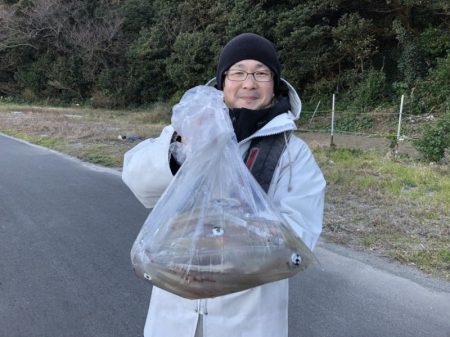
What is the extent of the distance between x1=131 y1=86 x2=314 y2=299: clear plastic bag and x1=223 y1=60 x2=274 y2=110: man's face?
0.79 feet

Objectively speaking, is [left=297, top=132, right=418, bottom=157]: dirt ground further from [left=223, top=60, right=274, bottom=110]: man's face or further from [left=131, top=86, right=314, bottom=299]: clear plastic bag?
[left=131, top=86, right=314, bottom=299]: clear plastic bag

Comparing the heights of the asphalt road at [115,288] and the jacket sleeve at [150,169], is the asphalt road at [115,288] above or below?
below

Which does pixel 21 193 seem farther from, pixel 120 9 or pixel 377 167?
pixel 120 9

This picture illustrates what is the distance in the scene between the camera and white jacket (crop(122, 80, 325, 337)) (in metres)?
1.49

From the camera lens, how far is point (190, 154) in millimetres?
1382

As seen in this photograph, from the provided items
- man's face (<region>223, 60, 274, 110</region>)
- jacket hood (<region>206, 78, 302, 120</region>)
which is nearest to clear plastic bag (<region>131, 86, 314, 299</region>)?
man's face (<region>223, 60, 274, 110</region>)

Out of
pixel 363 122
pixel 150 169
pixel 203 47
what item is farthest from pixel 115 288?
pixel 203 47

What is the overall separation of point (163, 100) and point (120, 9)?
19.7 feet

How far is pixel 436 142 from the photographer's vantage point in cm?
872

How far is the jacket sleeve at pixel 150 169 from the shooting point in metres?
1.47

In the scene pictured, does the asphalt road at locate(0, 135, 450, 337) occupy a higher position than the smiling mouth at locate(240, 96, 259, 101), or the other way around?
the smiling mouth at locate(240, 96, 259, 101)

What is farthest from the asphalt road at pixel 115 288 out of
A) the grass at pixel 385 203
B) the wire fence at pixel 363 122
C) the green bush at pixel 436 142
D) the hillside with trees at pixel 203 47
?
the hillside with trees at pixel 203 47

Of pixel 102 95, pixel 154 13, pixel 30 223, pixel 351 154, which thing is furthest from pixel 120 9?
pixel 30 223

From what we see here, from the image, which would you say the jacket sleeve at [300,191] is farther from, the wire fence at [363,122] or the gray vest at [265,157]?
the wire fence at [363,122]
